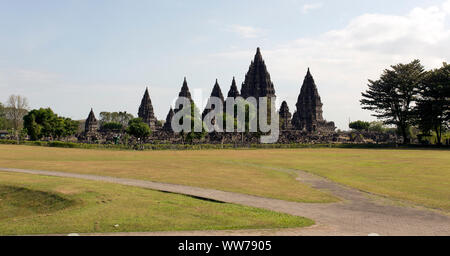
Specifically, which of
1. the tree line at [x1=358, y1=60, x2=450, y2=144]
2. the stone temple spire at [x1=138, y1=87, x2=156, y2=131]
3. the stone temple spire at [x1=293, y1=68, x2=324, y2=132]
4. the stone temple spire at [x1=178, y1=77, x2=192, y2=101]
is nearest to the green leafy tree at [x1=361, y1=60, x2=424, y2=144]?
the tree line at [x1=358, y1=60, x2=450, y2=144]

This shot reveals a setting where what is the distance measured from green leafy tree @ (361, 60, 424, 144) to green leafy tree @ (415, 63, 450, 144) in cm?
247

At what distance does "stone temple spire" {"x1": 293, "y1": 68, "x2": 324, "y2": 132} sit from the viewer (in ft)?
389

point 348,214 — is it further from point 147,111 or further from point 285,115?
point 147,111

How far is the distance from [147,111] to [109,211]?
120485mm

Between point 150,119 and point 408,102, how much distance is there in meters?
88.3

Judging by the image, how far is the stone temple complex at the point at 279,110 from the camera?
4156 inches

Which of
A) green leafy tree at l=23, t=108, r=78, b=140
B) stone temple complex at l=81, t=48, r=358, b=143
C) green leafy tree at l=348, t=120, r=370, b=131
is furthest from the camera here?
green leafy tree at l=348, t=120, r=370, b=131

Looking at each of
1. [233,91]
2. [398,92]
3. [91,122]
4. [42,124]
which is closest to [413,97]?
[398,92]

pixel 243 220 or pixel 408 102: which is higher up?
pixel 408 102

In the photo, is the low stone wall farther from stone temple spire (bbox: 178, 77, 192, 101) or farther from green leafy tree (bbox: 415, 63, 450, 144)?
stone temple spire (bbox: 178, 77, 192, 101)

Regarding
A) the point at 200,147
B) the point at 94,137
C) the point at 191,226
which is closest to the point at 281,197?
the point at 191,226

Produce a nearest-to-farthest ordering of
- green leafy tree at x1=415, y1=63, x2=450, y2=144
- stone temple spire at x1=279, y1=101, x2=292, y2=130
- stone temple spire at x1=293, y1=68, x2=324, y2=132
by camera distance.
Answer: green leafy tree at x1=415, y1=63, x2=450, y2=144, stone temple spire at x1=279, y1=101, x2=292, y2=130, stone temple spire at x1=293, y1=68, x2=324, y2=132

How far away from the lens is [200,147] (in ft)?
209
